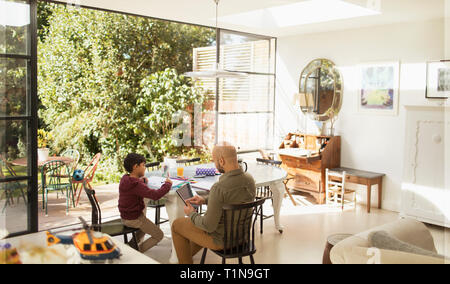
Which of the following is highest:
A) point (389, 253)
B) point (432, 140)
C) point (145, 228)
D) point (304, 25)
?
point (304, 25)

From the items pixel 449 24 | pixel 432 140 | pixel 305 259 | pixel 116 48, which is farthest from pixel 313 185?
pixel 116 48

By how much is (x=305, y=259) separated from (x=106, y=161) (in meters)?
5.63

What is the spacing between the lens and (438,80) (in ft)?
18.1

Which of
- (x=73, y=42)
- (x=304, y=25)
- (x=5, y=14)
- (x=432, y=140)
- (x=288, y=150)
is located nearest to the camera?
(x=5, y=14)

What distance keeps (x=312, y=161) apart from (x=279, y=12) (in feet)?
8.08

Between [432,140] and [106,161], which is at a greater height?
[432,140]

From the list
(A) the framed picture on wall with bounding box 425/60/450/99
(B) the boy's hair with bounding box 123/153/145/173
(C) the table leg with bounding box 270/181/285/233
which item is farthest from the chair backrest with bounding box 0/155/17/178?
(A) the framed picture on wall with bounding box 425/60/450/99

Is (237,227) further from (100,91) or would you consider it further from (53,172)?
(100,91)

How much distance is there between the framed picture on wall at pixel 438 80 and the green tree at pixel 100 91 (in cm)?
429

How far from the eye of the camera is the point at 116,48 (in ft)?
28.0

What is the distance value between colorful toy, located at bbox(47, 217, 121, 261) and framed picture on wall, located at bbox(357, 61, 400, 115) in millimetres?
5253

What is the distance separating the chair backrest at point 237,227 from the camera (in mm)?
2951

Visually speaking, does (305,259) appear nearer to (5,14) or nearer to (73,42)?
(5,14)

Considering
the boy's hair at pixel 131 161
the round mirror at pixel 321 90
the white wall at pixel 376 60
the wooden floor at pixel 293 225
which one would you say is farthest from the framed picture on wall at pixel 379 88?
the boy's hair at pixel 131 161
